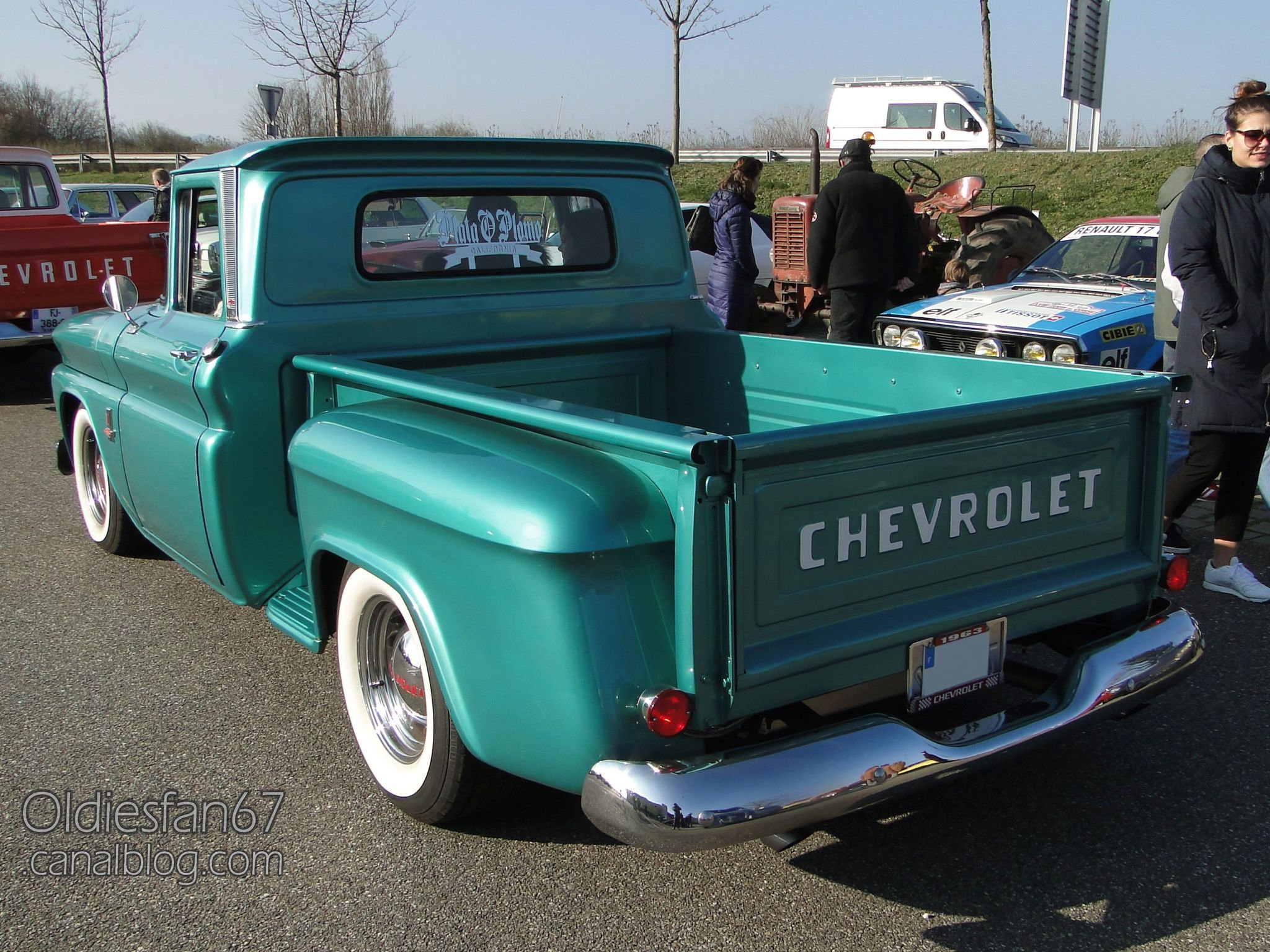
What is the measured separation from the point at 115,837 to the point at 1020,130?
22751mm

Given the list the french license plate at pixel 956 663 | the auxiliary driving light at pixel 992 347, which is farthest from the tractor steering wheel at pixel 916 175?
the french license plate at pixel 956 663

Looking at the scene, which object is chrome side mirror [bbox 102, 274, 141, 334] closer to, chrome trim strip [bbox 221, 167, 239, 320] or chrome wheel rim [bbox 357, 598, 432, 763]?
chrome trim strip [bbox 221, 167, 239, 320]

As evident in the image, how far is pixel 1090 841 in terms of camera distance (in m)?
2.74

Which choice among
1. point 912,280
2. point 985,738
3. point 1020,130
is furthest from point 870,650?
point 1020,130

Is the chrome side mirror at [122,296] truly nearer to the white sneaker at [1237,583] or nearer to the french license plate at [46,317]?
the white sneaker at [1237,583]

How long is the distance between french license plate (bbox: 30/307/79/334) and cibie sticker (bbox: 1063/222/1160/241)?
718 centimetres

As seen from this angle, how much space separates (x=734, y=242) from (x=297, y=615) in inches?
210

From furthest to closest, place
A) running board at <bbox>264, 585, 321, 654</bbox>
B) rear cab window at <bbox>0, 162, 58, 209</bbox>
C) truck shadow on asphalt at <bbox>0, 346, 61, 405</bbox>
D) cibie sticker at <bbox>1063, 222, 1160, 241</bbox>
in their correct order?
rear cab window at <bbox>0, 162, 58, 209</bbox>, truck shadow on asphalt at <bbox>0, 346, 61, 405</bbox>, cibie sticker at <bbox>1063, 222, 1160, 241</bbox>, running board at <bbox>264, 585, 321, 654</bbox>

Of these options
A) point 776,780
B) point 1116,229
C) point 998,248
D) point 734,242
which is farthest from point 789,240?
point 776,780

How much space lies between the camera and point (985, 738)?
242 centimetres

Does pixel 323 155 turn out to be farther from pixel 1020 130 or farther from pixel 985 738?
pixel 1020 130

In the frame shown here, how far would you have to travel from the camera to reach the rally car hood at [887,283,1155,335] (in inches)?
238

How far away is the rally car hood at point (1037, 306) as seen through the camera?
6047 millimetres

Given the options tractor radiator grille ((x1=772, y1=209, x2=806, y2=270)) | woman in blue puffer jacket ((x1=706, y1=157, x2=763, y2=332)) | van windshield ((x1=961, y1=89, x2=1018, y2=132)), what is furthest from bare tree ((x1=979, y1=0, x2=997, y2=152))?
woman in blue puffer jacket ((x1=706, y1=157, x2=763, y2=332))
